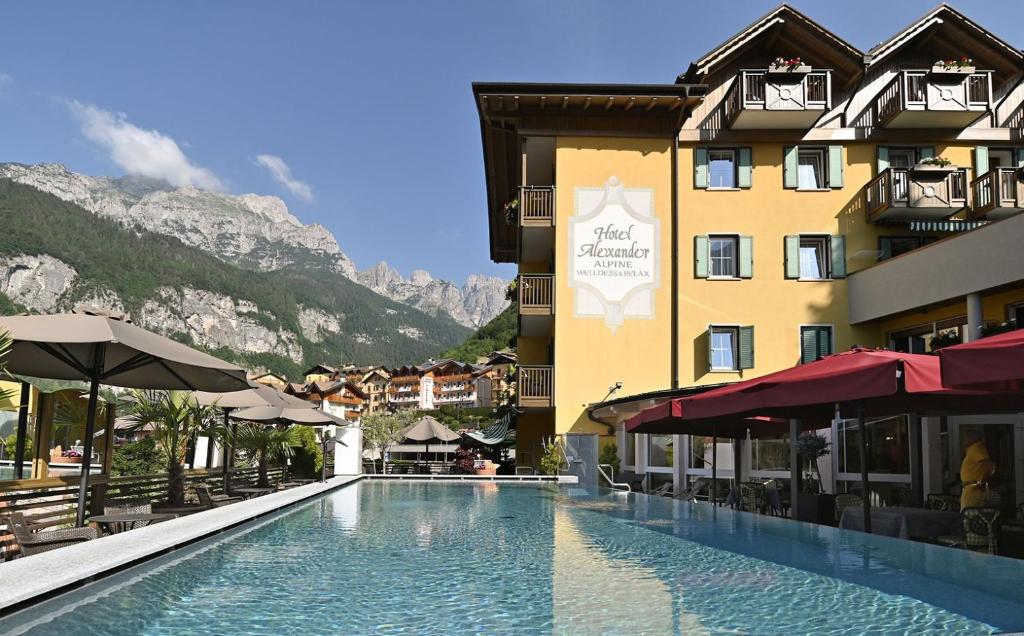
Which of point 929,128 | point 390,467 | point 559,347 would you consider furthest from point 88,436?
point 390,467

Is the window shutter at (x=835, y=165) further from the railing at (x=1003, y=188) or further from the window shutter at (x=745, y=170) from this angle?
the railing at (x=1003, y=188)

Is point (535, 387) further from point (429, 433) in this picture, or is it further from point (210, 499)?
point (210, 499)

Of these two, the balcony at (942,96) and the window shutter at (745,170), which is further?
the window shutter at (745,170)

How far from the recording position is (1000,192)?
64.6 ft

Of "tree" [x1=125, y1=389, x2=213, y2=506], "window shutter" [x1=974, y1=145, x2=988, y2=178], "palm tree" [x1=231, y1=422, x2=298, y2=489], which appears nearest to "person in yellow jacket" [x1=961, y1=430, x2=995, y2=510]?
"tree" [x1=125, y1=389, x2=213, y2=506]

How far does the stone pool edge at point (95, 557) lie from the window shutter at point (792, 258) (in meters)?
16.9

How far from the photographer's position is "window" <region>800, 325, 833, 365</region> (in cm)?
2178

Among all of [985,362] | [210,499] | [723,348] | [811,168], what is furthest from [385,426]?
[985,362]

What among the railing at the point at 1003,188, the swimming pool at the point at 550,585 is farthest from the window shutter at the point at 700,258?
the swimming pool at the point at 550,585

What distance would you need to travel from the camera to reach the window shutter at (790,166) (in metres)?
22.5

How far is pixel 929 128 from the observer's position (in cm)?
2198

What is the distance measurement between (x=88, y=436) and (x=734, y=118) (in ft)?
60.5

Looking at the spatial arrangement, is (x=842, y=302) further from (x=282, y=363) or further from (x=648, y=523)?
(x=282, y=363)

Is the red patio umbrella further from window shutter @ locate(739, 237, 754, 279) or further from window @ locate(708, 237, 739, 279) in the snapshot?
window @ locate(708, 237, 739, 279)
